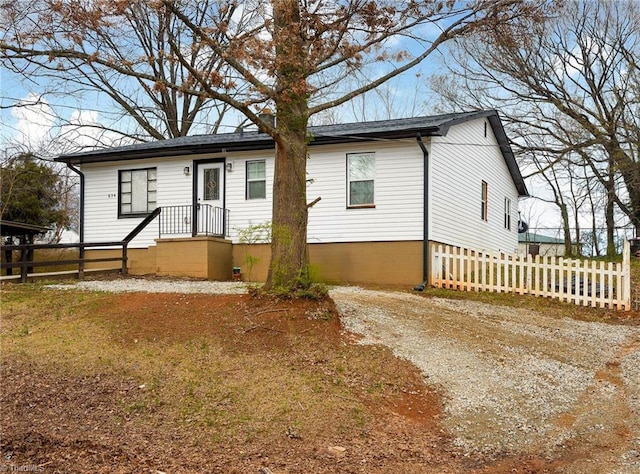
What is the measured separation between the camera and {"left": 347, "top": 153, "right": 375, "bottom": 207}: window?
1439cm

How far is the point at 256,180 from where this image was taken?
15.6m

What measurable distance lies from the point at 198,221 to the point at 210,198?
2.37ft

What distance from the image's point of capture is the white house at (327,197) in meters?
14.0

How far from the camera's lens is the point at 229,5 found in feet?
26.9

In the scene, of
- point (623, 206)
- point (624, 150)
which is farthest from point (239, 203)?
point (623, 206)

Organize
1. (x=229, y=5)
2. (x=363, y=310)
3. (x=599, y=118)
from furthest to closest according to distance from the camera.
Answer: (x=599, y=118) < (x=363, y=310) < (x=229, y=5)

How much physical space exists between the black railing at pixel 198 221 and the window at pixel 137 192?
0.93 meters

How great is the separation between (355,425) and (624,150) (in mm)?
19928

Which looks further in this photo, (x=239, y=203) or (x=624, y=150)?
(x=624, y=150)

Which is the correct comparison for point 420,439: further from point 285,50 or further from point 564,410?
point 285,50

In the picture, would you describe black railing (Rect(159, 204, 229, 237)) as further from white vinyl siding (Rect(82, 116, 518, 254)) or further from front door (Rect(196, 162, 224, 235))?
white vinyl siding (Rect(82, 116, 518, 254))

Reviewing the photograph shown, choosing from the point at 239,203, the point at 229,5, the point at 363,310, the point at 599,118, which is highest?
the point at 599,118

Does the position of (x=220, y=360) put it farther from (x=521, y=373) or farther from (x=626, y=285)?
(x=626, y=285)

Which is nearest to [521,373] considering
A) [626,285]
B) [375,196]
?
Result: [626,285]
